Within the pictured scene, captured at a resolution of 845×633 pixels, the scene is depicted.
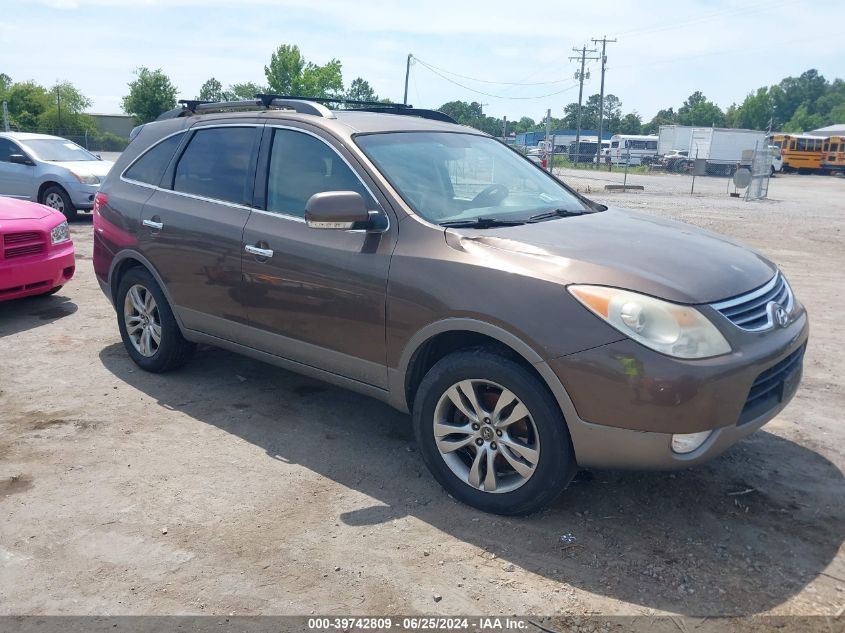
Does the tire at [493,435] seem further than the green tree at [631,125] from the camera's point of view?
No

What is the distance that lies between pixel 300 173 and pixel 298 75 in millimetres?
60767

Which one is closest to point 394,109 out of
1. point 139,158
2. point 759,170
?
point 139,158

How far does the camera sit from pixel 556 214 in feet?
13.8

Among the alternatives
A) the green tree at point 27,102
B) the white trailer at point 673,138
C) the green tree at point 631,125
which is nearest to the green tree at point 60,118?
the green tree at point 27,102

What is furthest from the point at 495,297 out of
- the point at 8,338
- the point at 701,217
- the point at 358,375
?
the point at 701,217

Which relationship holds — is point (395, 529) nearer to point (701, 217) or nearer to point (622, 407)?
point (622, 407)

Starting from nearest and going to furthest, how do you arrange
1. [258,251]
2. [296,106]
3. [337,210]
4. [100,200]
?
[337,210]
[258,251]
[296,106]
[100,200]

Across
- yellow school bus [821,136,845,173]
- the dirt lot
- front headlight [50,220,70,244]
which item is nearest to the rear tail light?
the dirt lot

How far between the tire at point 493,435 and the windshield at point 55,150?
12.4 meters

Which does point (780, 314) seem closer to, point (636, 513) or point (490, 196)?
point (636, 513)

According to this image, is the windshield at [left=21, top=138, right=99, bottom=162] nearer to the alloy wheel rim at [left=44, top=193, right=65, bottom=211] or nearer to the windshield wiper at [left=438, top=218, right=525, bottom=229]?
the alloy wheel rim at [left=44, top=193, right=65, bottom=211]

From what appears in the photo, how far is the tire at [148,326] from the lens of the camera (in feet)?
17.0

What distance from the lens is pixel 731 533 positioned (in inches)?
131

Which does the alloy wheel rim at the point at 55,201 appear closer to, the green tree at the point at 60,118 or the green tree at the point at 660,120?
the green tree at the point at 60,118
